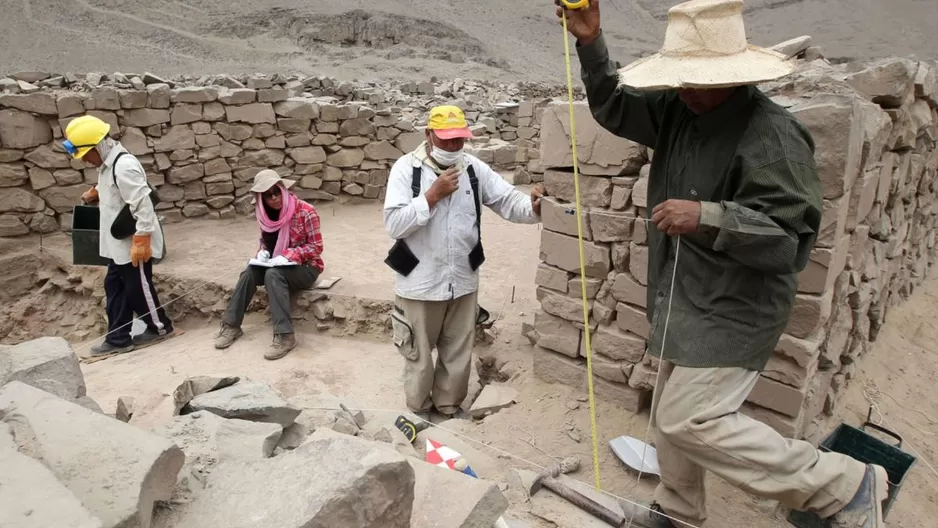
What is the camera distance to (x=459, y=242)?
390 cm

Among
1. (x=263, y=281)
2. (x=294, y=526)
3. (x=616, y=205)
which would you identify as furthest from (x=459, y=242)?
(x=263, y=281)

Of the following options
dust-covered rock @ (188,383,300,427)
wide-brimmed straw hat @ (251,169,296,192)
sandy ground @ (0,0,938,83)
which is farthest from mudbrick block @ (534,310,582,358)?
sandy ground @ (0,0,938,83)

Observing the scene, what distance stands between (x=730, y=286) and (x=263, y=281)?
4.84 metres

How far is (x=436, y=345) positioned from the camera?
14.3 ft

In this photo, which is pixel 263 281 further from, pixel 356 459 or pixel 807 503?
pixel 807 503

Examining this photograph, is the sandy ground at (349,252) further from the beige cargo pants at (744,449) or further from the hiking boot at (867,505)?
the hiking boot at (867,505)

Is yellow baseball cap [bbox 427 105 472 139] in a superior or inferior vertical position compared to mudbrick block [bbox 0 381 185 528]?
superior

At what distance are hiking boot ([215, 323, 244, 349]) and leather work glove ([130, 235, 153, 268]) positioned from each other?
100 cm

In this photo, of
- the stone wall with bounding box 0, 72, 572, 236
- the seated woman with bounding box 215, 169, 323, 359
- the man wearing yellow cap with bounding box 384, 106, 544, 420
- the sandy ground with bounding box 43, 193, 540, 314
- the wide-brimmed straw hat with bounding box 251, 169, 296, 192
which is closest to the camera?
the man wearing yellow cap with bounding box 384, 106, 544, 420

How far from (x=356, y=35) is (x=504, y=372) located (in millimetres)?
32977

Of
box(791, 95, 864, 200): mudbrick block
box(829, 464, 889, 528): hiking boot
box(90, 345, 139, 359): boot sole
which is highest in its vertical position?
box(791, 95, 864, 200): mudbrick block

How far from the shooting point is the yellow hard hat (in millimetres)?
5367

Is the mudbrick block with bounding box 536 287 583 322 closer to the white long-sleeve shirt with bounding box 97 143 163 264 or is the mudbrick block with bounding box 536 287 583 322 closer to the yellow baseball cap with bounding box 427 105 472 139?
the yellow baseball cap with bounding box 427 105 472 139

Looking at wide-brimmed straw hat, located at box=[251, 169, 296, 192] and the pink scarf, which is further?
the pink scarf
